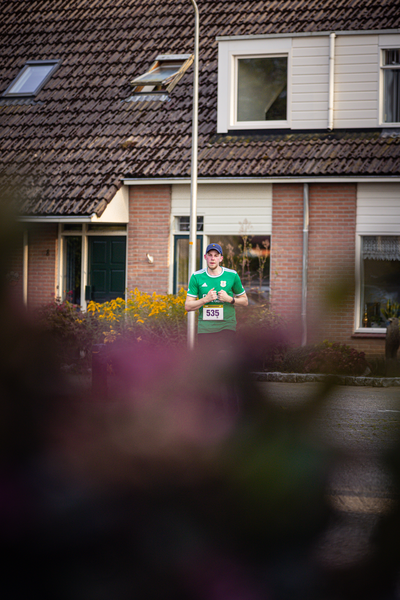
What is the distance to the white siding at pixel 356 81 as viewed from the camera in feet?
45.9

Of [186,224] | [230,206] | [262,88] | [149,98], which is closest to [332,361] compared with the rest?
[230,206]

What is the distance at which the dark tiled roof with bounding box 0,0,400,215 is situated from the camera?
14.0 meters

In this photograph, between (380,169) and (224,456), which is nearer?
(224,456)

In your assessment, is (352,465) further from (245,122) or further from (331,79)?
(245,122)

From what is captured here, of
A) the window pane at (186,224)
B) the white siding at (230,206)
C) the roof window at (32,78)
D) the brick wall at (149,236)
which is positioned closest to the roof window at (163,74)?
the roof window at (32,78)

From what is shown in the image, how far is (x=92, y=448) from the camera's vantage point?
133cm

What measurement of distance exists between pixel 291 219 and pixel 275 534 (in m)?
13.3

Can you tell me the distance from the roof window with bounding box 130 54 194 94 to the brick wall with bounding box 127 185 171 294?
238cm

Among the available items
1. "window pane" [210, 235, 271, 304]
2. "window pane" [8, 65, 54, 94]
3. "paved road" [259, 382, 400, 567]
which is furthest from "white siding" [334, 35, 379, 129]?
"paved road" [259, 382, 400, 567]

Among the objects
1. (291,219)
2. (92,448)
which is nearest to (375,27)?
(291,219)

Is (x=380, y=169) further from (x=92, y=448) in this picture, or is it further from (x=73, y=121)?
(x=92, y=448)

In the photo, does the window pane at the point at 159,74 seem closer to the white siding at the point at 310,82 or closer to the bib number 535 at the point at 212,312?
the white siding at the point at 310,82

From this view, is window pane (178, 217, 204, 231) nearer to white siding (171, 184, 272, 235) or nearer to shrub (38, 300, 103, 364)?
white siding (171, 184, 272, 235)

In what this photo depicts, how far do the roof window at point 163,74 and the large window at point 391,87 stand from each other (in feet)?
14.1
